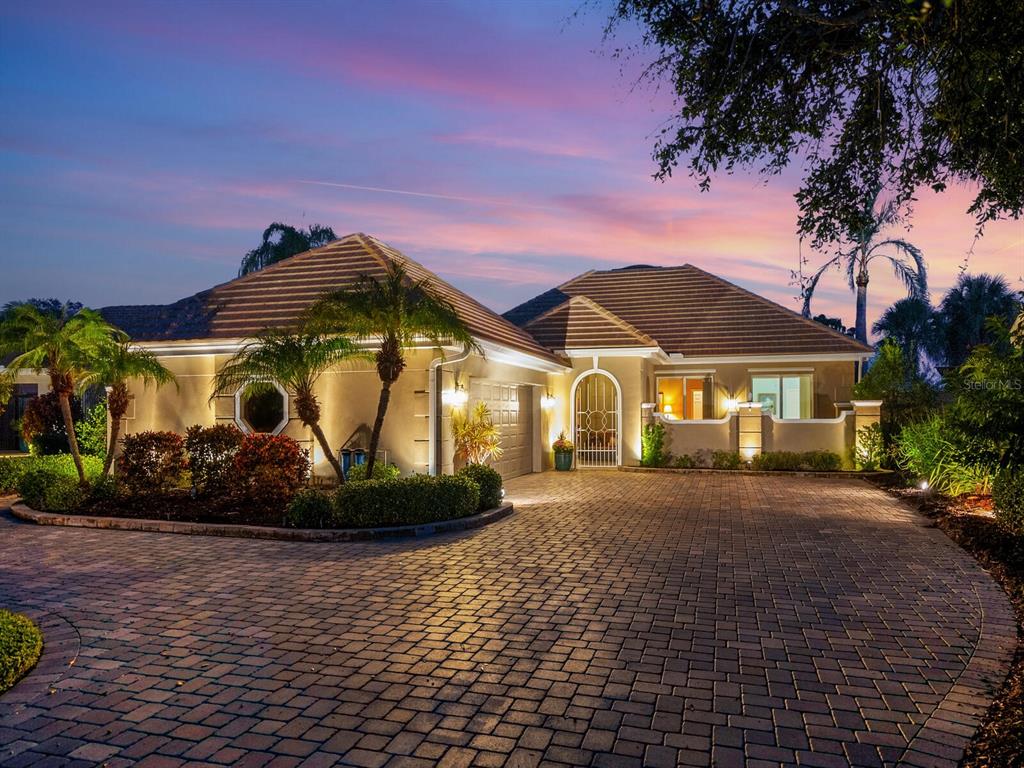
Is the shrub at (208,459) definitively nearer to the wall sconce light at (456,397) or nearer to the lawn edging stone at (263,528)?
the lawn edging stone at (263,528)

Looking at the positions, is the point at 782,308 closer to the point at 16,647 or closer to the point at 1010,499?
the point at 1010,499

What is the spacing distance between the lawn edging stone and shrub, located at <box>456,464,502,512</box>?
49 centimetres

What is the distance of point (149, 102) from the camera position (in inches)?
509

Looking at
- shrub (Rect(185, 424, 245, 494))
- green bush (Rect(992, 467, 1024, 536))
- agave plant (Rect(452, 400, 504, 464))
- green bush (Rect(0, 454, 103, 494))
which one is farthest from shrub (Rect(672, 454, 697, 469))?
green bush (Rect(0, 454, 103, 494))

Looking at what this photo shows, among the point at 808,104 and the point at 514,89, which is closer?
the point at 808,104

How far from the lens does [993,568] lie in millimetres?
8273

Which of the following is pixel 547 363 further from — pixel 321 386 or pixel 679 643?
pixel 679 643

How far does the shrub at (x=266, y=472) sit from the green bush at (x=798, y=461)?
538 inches

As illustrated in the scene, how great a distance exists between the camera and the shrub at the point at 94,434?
17.9m

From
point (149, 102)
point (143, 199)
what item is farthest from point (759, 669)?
point (143, 199)

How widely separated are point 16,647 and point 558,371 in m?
16.4

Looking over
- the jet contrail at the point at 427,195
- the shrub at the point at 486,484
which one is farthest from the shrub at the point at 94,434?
the shrub at the point at 486,484

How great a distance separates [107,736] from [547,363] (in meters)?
15.5

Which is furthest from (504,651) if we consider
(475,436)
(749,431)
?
(749,431)
